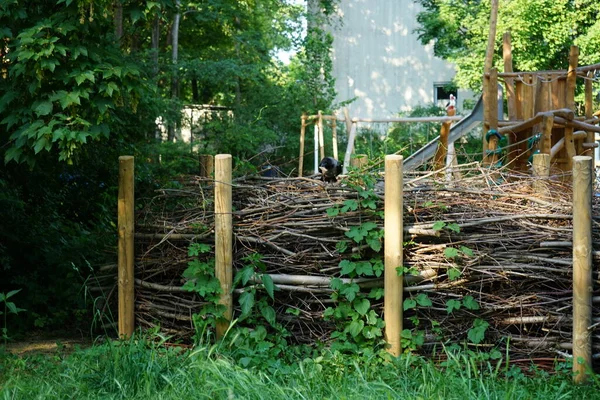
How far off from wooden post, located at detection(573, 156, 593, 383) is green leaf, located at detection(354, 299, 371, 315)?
135 cm

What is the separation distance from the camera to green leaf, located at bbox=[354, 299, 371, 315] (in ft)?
19.6

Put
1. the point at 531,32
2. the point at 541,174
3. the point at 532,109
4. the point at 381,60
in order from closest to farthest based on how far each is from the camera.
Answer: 1. the point at 541,174
2. the point at 532,109
3. the point at 531,32
4. the point at 381,60

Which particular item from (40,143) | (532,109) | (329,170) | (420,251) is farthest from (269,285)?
(532,109)

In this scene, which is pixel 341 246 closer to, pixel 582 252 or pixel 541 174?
pixel 582 252

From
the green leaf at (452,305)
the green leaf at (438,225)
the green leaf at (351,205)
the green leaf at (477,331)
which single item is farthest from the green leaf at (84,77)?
the green leaf at (477,331)

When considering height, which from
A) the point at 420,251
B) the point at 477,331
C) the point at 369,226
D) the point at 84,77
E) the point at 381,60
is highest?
the point at 381,60

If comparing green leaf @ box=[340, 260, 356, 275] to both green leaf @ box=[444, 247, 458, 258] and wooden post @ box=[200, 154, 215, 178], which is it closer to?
green leaf @ box=[444, 247, 458, 258]

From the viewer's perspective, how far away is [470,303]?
230 inches

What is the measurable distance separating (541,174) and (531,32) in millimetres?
13987

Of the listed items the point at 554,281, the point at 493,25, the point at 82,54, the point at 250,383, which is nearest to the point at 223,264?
the point at 250,383

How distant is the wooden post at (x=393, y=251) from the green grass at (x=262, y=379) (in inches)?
8.8

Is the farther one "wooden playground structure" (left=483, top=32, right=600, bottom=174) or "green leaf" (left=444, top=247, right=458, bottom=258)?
"wooden playground structure" (left=483, top=32, right=600, bottom=174)

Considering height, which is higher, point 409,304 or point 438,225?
point 438,225

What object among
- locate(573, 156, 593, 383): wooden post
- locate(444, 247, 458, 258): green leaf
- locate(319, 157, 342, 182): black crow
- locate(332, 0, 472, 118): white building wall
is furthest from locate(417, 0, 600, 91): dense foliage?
locate(444, 247, 458, 258): green leaf
